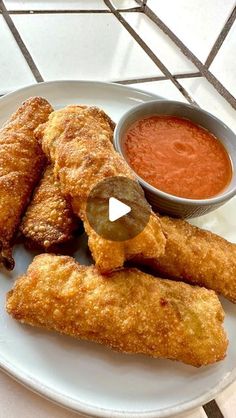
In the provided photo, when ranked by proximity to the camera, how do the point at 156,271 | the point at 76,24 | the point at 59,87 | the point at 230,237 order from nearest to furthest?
1. the point at 156,271
2. the point at 230,237
3. the point at 59,87
4. the point at 76,24

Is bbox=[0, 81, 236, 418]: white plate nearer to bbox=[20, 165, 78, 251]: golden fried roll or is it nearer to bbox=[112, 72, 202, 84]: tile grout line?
bbox=[20, 165, 78, 251]: golden fried roll

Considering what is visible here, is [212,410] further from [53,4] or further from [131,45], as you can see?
[53,4]

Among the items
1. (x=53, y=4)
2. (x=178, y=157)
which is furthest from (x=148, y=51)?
(x=178, y=157)

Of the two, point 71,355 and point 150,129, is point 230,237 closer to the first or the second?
point 150,129

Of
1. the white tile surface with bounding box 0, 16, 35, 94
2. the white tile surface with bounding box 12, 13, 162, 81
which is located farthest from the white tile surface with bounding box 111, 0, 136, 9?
the white tile surface with bounding box 0, 16, 35, 94

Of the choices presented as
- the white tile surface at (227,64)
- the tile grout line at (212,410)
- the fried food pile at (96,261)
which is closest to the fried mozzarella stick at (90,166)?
the fried food pile at (96,261)

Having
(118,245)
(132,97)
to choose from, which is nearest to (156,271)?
(118,245)
